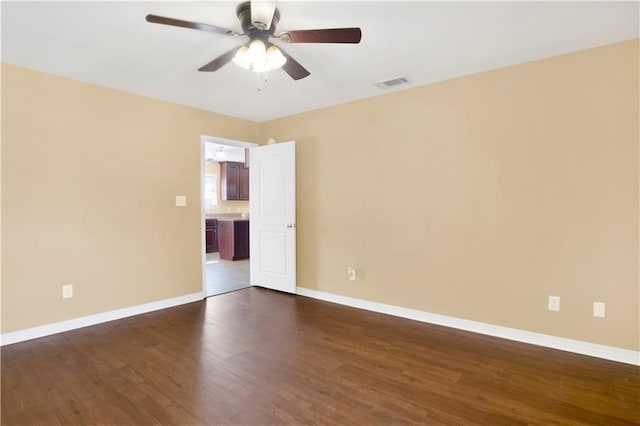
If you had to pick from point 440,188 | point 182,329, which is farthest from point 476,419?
point 182,329

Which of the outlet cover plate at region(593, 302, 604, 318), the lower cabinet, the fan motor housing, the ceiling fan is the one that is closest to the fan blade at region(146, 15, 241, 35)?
the ceiling fan

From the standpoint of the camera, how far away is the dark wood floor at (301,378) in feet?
6.46

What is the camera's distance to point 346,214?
13.7ft

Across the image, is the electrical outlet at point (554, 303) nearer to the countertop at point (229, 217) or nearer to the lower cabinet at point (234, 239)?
the lower cabinet at point (234, 239)

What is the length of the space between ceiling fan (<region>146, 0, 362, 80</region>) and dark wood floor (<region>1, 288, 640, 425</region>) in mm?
2202

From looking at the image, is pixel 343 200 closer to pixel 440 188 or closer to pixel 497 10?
pixel 440 188

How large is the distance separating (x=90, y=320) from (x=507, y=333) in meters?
4.10

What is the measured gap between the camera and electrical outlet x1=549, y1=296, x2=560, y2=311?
9.34 feet

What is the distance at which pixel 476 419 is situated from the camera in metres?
1.92

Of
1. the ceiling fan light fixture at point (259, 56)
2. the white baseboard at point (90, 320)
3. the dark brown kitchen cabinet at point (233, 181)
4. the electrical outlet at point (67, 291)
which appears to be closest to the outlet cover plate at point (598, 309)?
the ceiling fan light fixture at point (259, 56)

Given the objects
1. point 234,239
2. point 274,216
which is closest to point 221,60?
point 274,216

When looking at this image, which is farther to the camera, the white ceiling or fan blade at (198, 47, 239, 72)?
fan blade at (198, 47, 239, 72)

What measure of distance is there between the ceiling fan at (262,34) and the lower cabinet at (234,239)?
5087mm

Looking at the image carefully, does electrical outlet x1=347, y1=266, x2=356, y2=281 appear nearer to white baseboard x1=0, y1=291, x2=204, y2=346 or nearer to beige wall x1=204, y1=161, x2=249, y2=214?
white baseboard x1=0, y1=291, x2=204, y2=346
